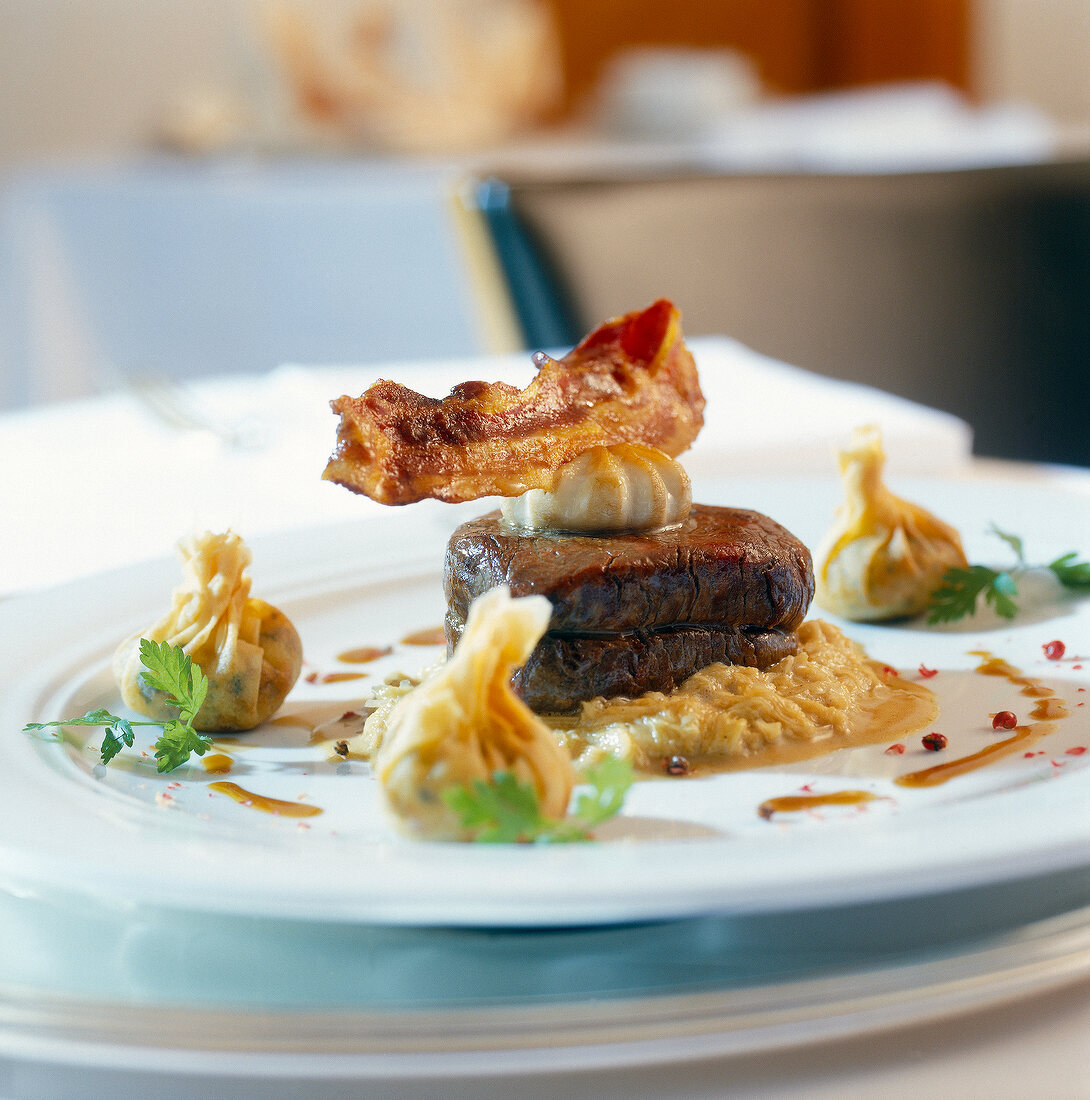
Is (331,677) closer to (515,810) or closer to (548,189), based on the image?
(515,810)

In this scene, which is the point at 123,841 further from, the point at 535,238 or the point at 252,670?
the point at 535,238

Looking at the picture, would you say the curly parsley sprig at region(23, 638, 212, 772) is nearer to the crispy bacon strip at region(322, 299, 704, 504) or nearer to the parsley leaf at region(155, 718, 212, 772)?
the parsley leaf at region(155, 718, 212, 772)

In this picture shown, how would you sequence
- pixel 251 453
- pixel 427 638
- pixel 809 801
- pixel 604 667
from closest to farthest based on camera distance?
1. pixel 809 801
2. pixel 604 667
3. pixel 427 638
4. pixel 251 453

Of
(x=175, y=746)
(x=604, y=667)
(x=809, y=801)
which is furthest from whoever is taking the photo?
(x=604, y=667)

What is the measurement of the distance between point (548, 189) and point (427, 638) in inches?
108

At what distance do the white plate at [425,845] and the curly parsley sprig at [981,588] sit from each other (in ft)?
0.14

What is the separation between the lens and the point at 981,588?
6.55ft

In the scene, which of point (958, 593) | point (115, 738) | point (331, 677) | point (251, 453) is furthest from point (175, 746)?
point (251, 453)

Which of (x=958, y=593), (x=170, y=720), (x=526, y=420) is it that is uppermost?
(x=526, y=420)

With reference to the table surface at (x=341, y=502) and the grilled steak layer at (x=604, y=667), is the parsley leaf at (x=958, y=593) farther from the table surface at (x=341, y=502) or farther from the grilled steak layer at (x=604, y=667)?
the table surface at (x=341, y=502)

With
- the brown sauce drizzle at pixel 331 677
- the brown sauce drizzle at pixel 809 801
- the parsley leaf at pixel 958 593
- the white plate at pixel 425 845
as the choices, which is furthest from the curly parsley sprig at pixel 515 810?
the parsley leaf at pixel 958 593

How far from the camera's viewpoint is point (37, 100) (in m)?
9.88

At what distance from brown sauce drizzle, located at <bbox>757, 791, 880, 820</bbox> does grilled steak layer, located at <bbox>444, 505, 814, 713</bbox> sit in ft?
1.13

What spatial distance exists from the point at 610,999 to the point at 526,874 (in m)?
0.12
